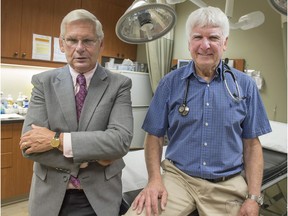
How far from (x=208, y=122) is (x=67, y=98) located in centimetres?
71

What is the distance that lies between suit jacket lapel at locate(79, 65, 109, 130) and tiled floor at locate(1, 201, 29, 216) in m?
2.01

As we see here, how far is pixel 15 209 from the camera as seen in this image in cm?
284

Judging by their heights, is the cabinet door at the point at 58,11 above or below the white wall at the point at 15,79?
above

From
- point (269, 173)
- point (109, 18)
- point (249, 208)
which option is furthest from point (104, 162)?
point (109, 18)

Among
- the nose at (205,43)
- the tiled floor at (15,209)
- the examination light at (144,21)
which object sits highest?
the examination light at (144,21)

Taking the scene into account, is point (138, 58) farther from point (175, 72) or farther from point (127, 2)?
point (175, 72)

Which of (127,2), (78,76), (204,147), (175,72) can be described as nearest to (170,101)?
(175,72)

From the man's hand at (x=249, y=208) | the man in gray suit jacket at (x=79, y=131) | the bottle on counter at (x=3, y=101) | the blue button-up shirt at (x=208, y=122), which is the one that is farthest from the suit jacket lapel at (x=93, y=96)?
the bottle on counter at (x=3, y=101)

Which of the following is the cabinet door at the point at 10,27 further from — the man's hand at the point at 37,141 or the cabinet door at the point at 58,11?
the man's hand at the point at 37,141

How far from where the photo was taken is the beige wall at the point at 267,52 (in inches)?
115

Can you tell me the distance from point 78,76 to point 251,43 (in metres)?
2.50

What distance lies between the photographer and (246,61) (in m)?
3.23

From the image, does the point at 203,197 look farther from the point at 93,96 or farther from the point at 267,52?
the point at 267,52

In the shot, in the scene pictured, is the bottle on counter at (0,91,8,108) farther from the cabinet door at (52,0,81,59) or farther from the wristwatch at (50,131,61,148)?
the wristwatch at (50,131,61,148)
